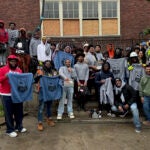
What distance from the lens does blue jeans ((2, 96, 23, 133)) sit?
9.45 m

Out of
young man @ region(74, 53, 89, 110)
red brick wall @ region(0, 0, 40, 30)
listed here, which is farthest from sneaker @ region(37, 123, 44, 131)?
red brick wall @ region(0, 0, 40, 30)

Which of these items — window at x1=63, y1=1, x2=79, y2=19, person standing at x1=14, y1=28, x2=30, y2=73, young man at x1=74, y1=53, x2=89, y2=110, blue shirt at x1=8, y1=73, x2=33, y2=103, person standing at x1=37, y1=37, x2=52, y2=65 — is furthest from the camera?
window at x1=63, y1=1, x2=79, y2=19

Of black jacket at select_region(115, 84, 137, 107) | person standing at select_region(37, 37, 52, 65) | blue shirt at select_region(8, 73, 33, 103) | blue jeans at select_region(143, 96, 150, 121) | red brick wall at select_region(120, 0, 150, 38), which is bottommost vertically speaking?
blue jeans at select_region(143, 96, 150, 121)

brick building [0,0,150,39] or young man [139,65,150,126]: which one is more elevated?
brick building [0,0,150,39]

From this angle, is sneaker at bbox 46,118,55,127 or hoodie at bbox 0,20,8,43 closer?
sneaker at bbox 46,118,55,127

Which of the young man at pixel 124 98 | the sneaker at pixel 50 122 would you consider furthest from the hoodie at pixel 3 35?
the young man at pixel 124 98

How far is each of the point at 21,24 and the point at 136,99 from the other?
35.7ft

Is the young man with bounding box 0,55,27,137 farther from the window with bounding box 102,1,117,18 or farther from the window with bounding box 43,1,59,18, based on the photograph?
the window with bounding box 102,1,117,18

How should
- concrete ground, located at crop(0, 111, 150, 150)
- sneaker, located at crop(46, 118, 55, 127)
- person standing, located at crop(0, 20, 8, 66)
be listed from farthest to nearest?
1. person standing, located at crop(0, 20, 8, 66)
2. sneaker, located at crop(46, 118, 55, 127)
3. concrete ground, located at crop(0, 111, 150, 150)

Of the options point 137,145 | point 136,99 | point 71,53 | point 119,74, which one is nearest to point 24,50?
point 71,53

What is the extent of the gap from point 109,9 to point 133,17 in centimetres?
144

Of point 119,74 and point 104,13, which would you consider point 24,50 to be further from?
point 104,13

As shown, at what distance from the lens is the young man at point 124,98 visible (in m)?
10.6

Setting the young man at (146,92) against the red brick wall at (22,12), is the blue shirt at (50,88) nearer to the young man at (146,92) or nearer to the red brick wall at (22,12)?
the young man at (146,92)
